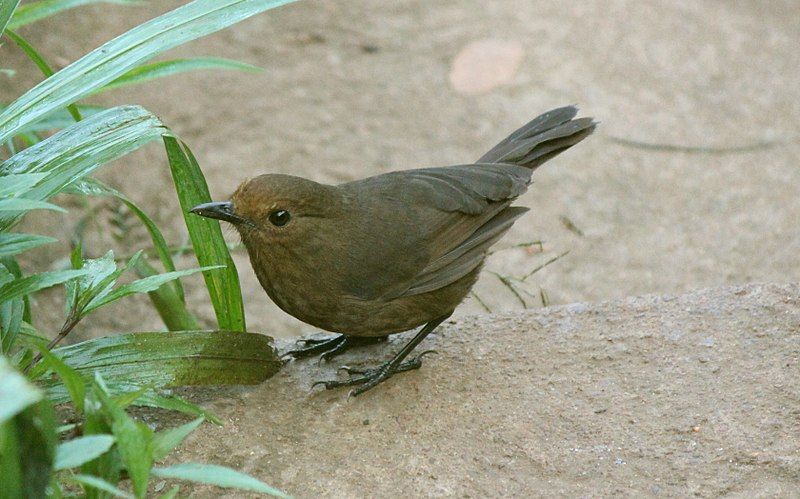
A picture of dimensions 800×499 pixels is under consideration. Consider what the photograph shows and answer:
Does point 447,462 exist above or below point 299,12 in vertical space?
below

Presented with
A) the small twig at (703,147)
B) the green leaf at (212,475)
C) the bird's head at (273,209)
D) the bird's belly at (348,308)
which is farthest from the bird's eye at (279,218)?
the small twig at (703,147)

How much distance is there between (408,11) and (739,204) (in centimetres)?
306

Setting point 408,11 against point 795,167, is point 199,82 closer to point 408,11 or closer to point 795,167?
point 408,11

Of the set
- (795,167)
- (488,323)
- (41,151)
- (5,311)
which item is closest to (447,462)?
(488,323)

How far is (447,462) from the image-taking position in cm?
313

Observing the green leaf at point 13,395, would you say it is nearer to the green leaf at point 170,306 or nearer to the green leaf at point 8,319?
the green leaf at point 8,319

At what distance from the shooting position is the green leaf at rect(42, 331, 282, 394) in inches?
123

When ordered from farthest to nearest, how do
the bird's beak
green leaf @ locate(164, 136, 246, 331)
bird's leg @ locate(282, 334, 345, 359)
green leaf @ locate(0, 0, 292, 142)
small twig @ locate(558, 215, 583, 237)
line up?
small twig @ locate(558, 215, 583, 237) → bird's leg @ locate(282, 334, 345, 359) → green leaf @ locate(164, 136, 246, 331) → the bird's beak → green leaf @ locate(0, 0, 292, 142)

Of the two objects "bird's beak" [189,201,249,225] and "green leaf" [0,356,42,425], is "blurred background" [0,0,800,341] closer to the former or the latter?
"bird's beak" [189,201,249,225]

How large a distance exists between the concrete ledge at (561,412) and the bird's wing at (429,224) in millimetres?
306

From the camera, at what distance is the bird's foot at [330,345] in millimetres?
3848

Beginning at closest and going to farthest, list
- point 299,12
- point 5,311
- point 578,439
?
point 5,311
point 578,439
point 299,12

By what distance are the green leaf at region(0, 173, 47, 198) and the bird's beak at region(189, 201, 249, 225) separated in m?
0.85

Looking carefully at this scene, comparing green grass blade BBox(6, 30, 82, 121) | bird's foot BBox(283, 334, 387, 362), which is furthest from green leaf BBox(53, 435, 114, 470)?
green grass blade BBox(6, 30, 82, 121)
